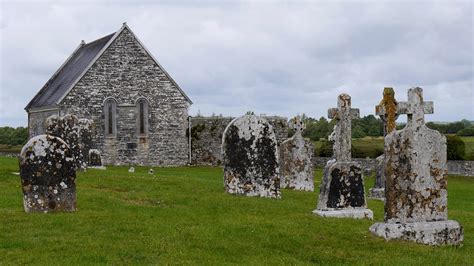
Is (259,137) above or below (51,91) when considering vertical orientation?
below

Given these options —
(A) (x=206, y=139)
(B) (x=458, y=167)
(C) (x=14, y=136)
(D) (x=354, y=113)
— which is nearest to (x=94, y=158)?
(A) (x=206, y=139)

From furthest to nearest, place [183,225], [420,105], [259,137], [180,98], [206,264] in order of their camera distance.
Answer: [180,98], [259,137], [183,225], [420,105], [206,264]

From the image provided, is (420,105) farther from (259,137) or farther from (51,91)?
(51,91)

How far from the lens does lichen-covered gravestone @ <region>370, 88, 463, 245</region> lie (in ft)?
38.3

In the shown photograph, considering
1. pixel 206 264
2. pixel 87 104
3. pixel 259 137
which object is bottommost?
pixel 206 264

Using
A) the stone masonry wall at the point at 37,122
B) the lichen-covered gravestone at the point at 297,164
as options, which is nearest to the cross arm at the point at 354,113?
the lichen-covered gravestone at the point at 297,164

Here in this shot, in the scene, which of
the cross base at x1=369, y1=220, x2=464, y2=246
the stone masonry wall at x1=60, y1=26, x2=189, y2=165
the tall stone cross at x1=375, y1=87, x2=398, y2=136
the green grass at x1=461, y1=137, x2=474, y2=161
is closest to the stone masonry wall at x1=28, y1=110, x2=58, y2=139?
the stone masonry wall at x1=60, y1=26, x2=189, y2=165

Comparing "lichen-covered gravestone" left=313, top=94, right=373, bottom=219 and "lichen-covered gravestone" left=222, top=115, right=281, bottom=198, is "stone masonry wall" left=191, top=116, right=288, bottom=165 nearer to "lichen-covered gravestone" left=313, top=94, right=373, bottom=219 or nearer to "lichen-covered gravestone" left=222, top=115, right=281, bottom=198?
"lichen-covered gravestone" left=222, top=115, right=281, bottom=198

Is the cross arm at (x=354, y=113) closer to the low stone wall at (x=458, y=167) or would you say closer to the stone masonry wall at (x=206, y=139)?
the low stone wall at (x=458, y=167)

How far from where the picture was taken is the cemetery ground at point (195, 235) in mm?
10344

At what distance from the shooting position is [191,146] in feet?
147

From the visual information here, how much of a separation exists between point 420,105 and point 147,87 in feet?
105

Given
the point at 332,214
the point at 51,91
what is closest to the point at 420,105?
the point at 332,214

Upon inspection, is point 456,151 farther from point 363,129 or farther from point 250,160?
point 250,160
